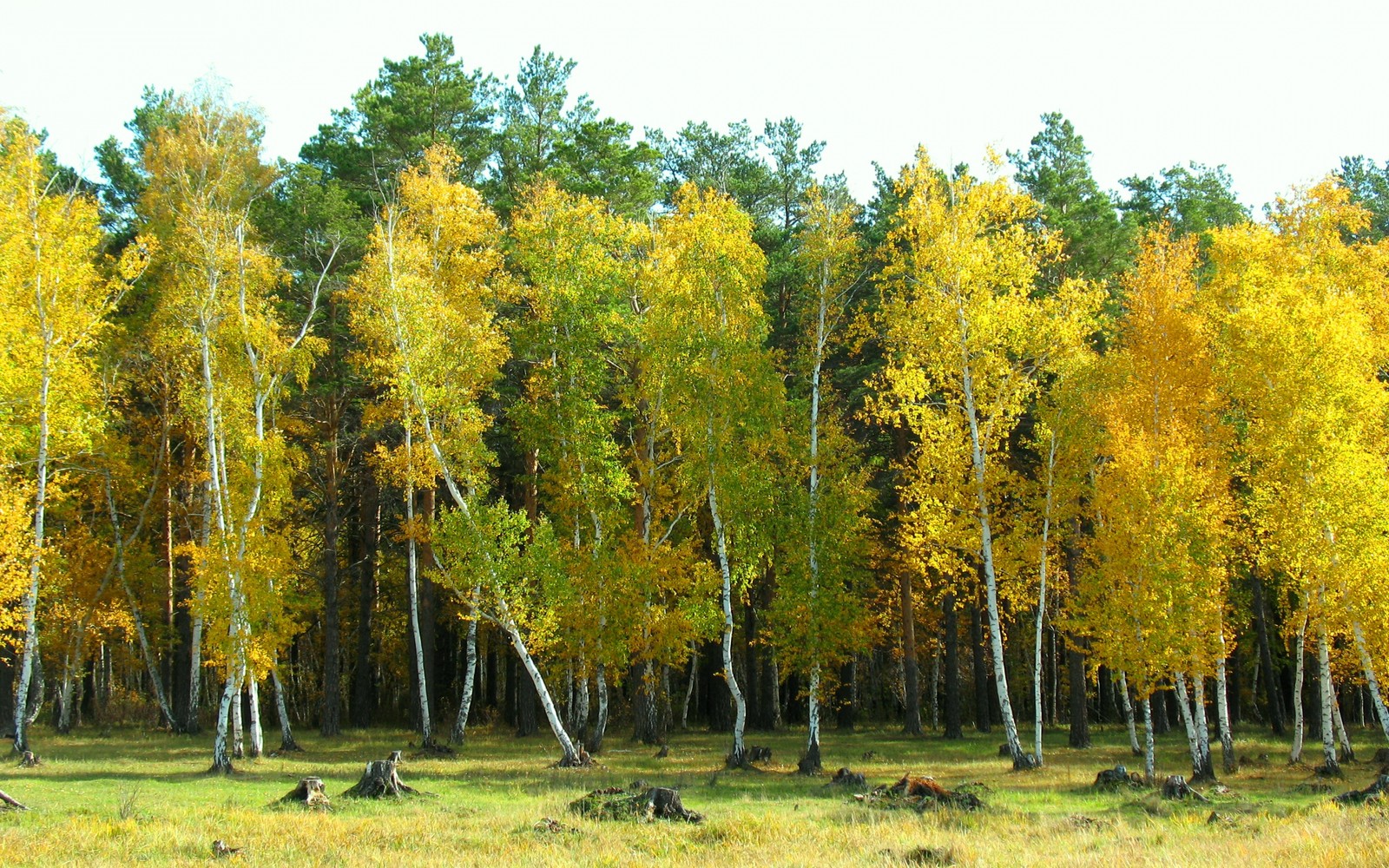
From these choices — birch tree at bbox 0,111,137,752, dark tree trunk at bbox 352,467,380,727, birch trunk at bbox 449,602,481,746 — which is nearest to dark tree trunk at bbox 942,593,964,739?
birch trunk at bbox 449,602,481,746

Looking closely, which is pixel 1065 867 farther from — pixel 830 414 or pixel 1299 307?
pixel 830 414

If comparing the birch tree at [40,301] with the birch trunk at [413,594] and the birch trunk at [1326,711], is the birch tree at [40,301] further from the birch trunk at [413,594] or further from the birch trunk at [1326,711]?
the birch trunk at [1326,711]

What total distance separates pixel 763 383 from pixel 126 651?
26698mm

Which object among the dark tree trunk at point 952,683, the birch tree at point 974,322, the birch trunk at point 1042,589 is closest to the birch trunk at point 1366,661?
the birch trunk at point 1042,589

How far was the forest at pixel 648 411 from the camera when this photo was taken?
2041 centimetres

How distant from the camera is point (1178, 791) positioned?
17031 millimetres

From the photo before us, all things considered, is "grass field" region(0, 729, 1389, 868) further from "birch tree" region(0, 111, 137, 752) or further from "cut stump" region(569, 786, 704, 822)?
"birch tree" region(0, 111, 137, 752)

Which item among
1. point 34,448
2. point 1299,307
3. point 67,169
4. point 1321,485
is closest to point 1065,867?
point 1321,485

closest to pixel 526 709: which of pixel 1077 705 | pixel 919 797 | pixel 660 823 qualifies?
pixel 1077 705

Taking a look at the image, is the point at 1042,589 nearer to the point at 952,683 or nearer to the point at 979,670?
the point at 952,683

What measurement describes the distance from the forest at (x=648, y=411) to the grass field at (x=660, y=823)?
1854mm

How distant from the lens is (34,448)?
22.7m

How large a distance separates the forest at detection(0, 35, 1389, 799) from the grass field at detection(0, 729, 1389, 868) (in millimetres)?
1854

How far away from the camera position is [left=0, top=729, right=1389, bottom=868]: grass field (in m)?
11.5
